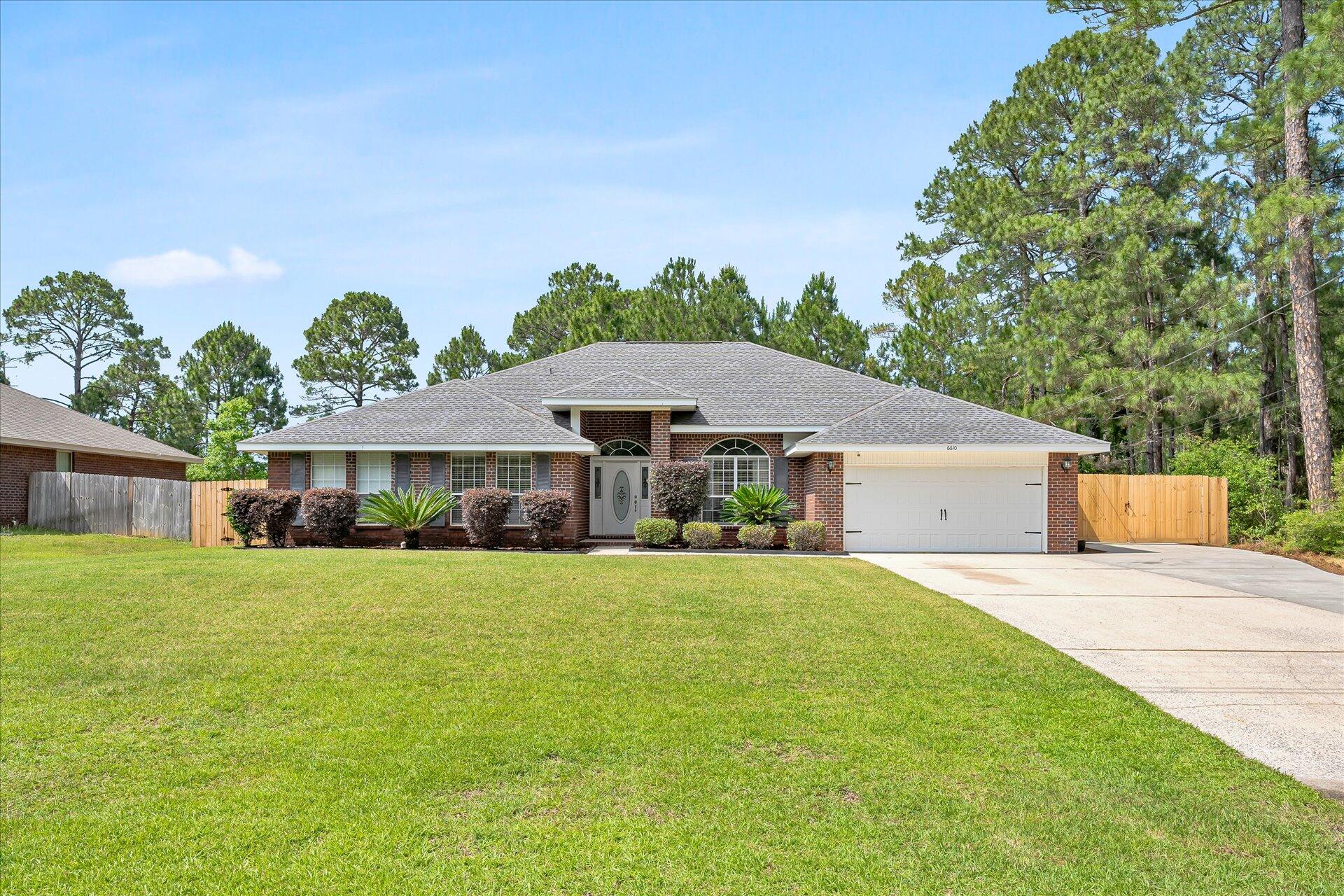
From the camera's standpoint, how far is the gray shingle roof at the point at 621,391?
65.5ft

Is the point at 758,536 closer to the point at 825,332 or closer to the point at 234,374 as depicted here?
the point at 825,332

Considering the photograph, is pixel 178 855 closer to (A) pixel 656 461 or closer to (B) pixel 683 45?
(B) pixel 683 45

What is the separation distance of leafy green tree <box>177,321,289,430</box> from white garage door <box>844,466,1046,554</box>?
3409 centimetres

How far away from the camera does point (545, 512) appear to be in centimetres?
1841

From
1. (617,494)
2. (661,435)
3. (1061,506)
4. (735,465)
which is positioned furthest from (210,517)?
(1061,506)

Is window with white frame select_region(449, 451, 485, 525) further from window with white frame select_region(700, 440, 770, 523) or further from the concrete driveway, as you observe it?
the concrete driveway

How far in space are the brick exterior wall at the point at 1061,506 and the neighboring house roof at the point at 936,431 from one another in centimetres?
61

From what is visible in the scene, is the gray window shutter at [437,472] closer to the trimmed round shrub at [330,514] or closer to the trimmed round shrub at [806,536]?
the trimmed round shrub at [330,514]

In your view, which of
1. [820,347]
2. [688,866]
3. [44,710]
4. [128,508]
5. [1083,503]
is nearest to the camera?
[688,866]

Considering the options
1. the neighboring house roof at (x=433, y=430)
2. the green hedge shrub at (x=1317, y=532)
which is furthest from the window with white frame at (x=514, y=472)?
the green hedge shrub at (x=1317, y=532)

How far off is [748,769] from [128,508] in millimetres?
24774

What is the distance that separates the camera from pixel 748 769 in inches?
216

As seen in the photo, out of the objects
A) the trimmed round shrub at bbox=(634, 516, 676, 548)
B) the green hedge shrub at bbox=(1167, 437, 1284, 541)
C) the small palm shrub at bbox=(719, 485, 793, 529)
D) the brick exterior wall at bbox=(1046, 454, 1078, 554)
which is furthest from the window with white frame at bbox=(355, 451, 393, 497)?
the green hedge shrub at bbox=(1167, 437, 1284, 541)

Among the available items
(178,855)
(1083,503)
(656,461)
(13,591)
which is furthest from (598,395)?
(178,855)
